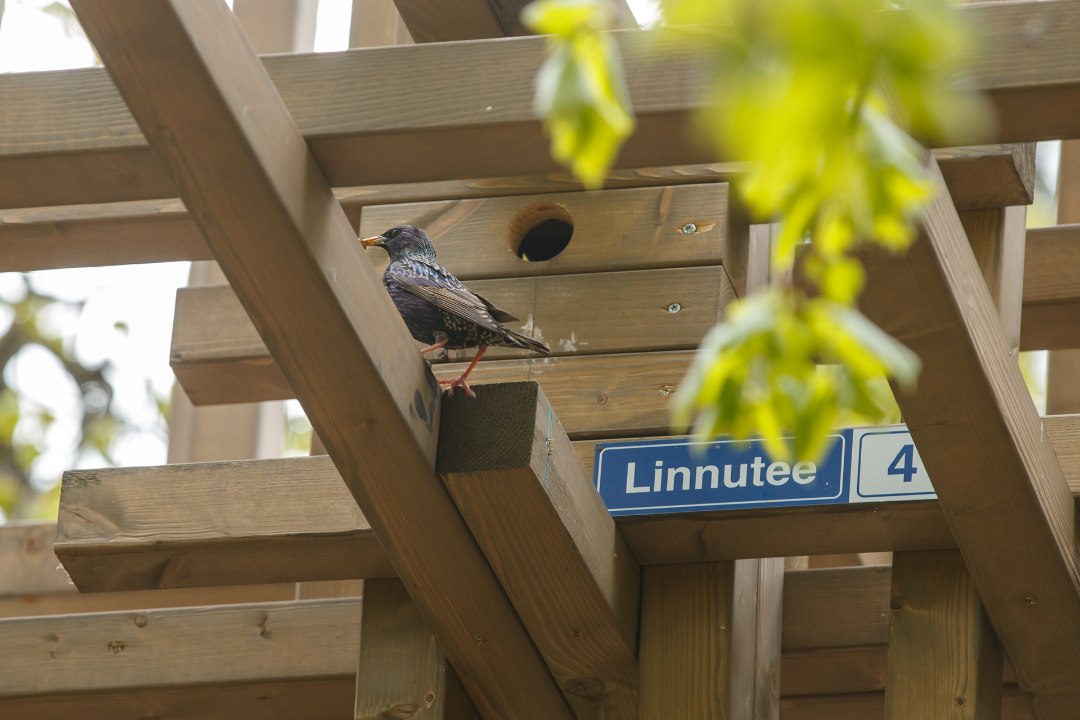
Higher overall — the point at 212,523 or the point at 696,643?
the point at 212,523

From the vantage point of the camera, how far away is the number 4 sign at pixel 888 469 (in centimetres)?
316

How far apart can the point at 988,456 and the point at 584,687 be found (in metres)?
1.03

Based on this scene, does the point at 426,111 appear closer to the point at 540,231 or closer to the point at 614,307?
the point at 614,307

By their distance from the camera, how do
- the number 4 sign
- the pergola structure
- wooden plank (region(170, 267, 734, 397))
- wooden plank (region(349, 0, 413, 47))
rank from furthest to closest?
wooden plank (region(349, 0, 413, 47))
wooden plank (region(170, 267, 734, 397))
the number 4 sign
the pergola structure

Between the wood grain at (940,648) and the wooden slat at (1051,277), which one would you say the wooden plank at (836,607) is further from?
the wooden slat at (1051,277)

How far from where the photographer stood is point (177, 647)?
3.92 m

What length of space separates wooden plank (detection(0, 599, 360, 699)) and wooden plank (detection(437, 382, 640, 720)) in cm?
70

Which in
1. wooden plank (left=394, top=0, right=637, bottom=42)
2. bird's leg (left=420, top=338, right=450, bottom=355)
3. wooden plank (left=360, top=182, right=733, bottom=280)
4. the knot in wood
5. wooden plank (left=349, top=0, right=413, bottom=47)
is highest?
wooden plank (left=349, top=0, right=413, bottom=47)

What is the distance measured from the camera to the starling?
338 centimetres

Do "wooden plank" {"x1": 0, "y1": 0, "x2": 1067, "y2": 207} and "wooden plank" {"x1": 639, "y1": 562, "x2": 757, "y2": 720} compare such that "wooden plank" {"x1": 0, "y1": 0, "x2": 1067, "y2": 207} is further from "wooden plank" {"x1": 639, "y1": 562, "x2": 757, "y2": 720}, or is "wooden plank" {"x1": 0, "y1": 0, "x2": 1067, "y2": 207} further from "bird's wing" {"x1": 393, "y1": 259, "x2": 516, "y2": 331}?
"wooden plank" {"x1": 639, "y1": 562, "x2": 757, "y2": 720}

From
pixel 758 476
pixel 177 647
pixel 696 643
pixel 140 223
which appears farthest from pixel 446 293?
pixel 177 647

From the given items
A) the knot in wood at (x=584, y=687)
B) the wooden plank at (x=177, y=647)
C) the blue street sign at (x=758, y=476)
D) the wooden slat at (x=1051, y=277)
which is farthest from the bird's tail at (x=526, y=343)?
the wooden slat at (x=1051, y=277)

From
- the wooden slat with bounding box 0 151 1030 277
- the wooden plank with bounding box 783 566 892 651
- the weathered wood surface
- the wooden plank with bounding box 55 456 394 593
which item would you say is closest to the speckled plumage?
the wooden slat with bounding box 0 151 1030 277

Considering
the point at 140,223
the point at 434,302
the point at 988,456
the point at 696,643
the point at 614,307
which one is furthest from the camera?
the point at 140,223
